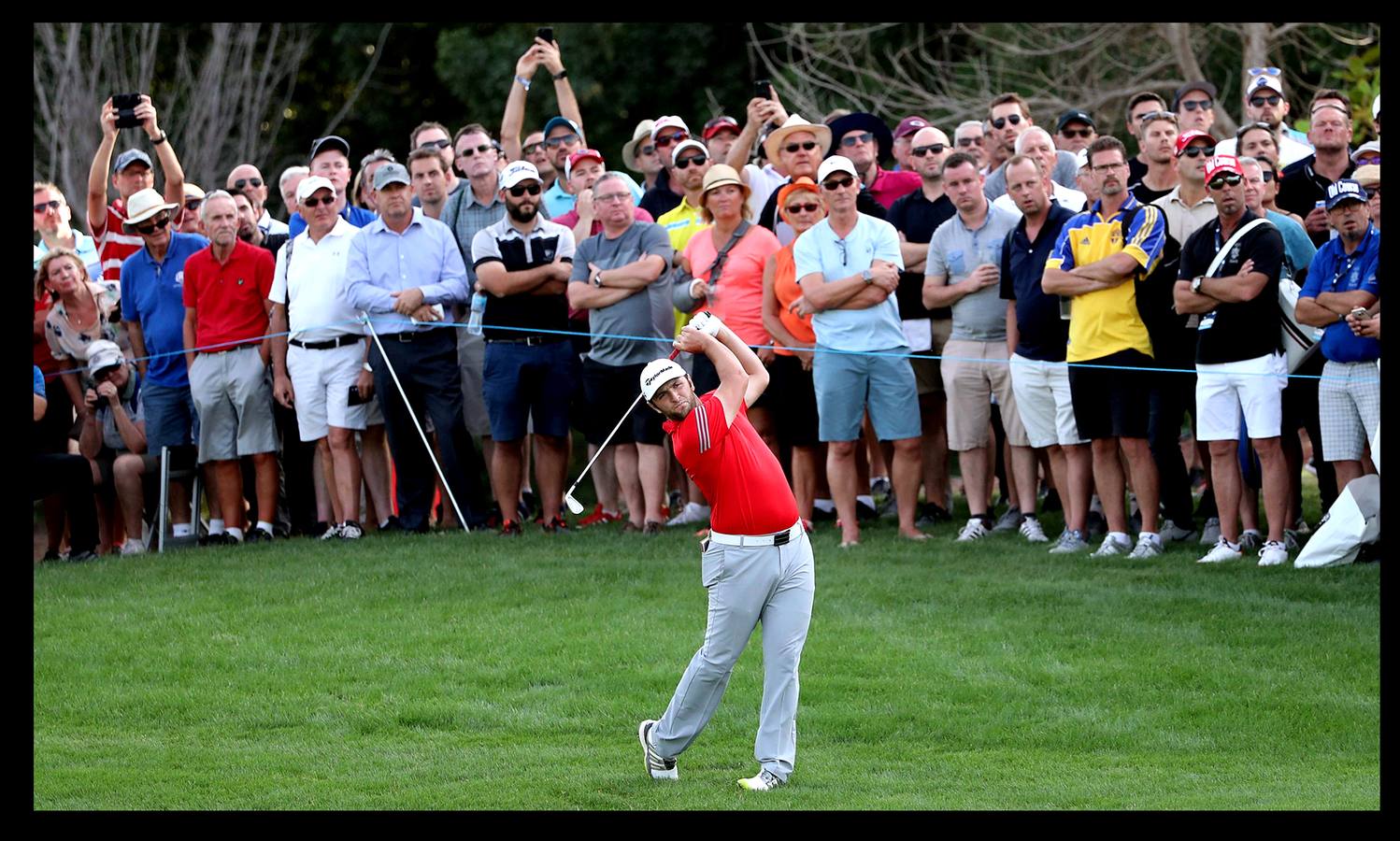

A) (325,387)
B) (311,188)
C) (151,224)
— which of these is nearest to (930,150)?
(311,188)

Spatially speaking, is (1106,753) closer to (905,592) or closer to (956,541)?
(905,592)

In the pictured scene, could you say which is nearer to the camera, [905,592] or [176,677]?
[176,677]

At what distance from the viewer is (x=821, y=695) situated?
977 cm

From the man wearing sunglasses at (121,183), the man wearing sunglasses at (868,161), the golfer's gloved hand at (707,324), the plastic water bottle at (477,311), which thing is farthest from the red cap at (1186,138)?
the man wearing sunglasses at (121,183)

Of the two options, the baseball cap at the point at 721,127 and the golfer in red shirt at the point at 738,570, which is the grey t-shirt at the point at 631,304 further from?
the golfer in red shirt at the point at 738,570

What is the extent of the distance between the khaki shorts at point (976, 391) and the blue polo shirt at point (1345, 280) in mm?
2335

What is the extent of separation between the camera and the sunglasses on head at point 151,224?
1451cm

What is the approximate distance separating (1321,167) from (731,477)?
6.85 metres

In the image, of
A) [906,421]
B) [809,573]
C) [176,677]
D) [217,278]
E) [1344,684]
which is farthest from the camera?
[217,278]

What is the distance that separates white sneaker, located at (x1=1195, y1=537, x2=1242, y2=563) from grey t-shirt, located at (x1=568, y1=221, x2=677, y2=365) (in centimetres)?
419

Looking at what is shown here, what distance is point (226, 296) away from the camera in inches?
563

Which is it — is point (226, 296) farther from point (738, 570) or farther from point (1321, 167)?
point (1321, 167)

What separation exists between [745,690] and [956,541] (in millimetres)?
3498

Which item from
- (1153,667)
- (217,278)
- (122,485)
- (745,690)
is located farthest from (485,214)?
(1153,667)
